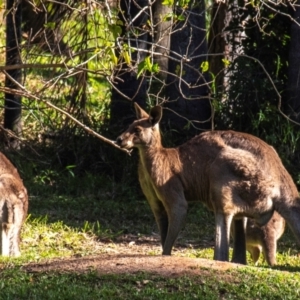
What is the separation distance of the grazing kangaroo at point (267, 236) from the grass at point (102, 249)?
0.59ft

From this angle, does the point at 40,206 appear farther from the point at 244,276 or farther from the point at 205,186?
the point at 244,276

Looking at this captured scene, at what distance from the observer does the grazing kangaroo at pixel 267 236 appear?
933 centimetres

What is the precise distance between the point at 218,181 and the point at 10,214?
2157 millimetres

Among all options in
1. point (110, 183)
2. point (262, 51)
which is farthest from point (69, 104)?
point (262, 51)

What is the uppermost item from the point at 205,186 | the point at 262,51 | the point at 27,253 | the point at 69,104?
the point at 262,51

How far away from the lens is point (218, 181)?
28.9ft

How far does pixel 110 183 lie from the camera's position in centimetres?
1277

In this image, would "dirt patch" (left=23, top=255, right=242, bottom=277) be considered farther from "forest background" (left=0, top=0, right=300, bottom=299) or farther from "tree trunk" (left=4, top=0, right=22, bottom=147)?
"tree trunk" (left=4, top=0, right=22, bottom=147)

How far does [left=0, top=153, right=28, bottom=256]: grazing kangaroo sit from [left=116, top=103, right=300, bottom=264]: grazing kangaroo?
122 cm

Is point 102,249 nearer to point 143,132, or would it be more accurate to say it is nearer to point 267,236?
point 143,132

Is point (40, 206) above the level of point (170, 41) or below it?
below

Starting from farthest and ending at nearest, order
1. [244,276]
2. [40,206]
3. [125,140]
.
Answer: [40,206]
[125,140]
[244,276]

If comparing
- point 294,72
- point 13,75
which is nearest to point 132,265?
point 13,75

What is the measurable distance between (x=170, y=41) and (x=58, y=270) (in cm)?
620
